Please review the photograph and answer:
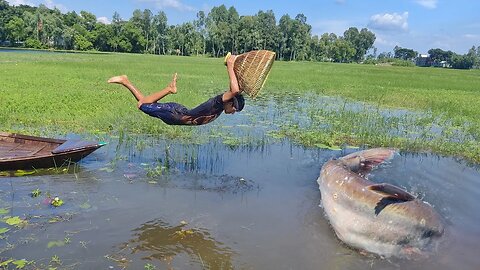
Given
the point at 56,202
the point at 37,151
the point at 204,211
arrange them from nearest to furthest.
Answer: the point at 56,202, the point at 204,211, the point at 37,151

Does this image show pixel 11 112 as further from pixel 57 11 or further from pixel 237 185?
pixel 57 11

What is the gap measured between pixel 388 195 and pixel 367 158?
1.56 meters

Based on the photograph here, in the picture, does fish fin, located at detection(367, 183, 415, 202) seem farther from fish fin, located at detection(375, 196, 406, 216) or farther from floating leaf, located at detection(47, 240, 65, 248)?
floating leaf, located at detection(47, 240, 65, 248)

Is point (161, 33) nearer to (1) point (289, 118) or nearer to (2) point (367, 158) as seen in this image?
(1) point (289, 118)

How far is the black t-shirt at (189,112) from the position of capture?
239 inches

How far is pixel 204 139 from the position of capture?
1073 cm

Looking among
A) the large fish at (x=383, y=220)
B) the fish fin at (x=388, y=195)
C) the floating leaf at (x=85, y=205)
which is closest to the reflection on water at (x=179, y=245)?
the floating leaf at (x=85, y=205)

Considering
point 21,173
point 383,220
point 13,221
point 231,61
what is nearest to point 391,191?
point 383,220

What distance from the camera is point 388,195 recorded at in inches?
222

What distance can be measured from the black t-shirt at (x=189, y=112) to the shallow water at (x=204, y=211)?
1461 millimetres

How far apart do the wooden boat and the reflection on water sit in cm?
265

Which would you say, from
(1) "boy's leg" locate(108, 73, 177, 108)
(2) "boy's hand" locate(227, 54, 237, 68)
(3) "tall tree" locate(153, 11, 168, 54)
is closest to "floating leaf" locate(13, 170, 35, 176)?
(1) "boy's leg" locate(108, 73, 177, 108)

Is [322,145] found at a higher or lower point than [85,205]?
higher

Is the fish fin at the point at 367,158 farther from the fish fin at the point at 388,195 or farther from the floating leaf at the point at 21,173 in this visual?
the floating leaf at the point at 21,173
